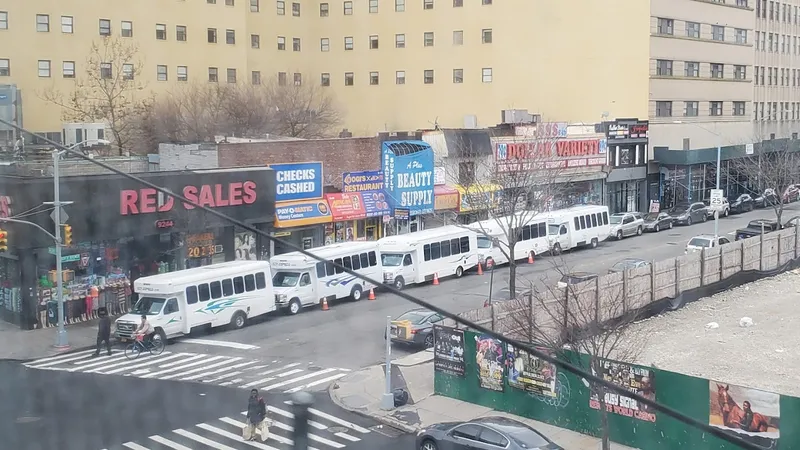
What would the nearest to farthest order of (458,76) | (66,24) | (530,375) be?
(66,24) < (530,375) < (458,76)

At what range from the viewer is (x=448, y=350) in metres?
3.48

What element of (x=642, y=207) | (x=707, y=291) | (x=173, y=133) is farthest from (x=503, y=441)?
(x=642, y=207)

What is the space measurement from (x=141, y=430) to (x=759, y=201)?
37.8ft

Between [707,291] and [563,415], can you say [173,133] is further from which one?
[563,415]

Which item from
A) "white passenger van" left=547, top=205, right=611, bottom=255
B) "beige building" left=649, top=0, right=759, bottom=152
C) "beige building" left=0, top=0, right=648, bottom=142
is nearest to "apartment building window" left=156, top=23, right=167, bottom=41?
"white passenger van" left=547, top=205, right=611, bottom=255

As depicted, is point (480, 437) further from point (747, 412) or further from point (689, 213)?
point (689, 213)

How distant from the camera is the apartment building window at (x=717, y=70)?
12.0 m

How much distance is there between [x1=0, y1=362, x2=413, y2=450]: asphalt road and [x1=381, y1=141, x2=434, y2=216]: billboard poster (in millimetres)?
6190

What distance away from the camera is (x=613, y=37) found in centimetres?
1072

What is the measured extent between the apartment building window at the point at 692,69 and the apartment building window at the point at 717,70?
0.45 meters

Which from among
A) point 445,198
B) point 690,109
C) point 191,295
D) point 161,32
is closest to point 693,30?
point 690,109

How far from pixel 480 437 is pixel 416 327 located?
1983 mm

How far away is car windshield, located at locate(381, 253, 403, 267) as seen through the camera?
5.30 m

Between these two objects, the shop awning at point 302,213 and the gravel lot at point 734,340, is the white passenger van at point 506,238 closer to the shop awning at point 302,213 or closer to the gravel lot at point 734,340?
the shop awning at point 302,213
